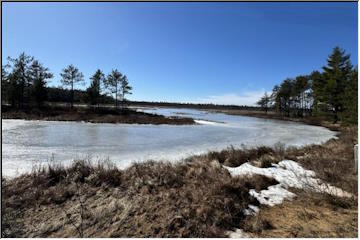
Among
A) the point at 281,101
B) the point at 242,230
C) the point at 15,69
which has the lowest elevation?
the point at 242,230

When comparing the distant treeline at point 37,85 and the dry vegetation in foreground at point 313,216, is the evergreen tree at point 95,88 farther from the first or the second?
the dry vegetation in foreground at point 313,216

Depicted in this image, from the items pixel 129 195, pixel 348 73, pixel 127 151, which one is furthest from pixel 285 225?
pixel 348 73

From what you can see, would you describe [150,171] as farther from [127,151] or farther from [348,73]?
[348,73]

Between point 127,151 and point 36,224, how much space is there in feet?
25.1

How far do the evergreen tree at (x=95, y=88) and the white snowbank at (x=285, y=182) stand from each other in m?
46.2

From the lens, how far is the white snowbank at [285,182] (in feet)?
18.6

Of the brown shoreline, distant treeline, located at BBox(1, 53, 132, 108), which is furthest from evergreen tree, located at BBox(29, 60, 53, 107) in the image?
the brown shoreline

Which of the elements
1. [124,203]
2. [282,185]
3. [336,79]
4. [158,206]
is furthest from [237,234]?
[336,79]

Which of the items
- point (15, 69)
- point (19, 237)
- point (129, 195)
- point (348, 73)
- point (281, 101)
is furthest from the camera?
point (281, 101)

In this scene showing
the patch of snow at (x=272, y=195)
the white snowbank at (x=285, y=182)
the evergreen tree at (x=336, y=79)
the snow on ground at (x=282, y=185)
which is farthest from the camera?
the evergreen tree at (x=336, y=79)

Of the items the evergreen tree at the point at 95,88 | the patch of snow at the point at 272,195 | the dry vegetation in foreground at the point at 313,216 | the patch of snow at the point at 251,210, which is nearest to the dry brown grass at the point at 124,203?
the patch of snow at the point at 251,210

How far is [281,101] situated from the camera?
6606 cm

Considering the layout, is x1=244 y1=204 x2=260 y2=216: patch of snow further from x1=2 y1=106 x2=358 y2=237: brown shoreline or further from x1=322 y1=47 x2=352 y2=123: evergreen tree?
x1=322 y1=47 x2=352 y2=123: evergreen tree

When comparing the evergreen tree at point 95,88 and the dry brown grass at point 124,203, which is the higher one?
the evergreen tree at point 95,88
